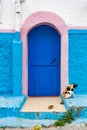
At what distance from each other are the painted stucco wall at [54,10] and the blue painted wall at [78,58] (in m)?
0.35

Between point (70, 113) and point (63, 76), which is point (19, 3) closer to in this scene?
point (63, 76)

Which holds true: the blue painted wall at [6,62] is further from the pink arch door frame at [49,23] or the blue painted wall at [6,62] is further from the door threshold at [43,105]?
the door threshold at [43,105]

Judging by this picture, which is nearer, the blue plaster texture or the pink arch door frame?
the blue plaster texture

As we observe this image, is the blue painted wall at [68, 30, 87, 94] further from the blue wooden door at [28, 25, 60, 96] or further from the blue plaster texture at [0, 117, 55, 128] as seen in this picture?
the blue plaster texture at [0, 117, 55, 128]

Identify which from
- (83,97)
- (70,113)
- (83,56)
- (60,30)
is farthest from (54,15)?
(70,113)

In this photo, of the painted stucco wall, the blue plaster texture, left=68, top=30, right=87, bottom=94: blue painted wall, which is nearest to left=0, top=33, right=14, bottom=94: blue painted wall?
the painted stucco wall

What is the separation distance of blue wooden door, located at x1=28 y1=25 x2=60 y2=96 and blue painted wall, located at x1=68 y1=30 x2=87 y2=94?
1.50 ft

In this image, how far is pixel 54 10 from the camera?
10.1 m

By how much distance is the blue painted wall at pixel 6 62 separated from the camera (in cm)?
1005

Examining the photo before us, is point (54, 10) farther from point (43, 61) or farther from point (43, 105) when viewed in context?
point (43, 105)

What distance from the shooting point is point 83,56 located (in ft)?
33.2

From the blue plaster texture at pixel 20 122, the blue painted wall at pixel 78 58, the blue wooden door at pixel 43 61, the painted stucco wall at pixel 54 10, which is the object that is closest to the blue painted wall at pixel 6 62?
the painted stucco wall at pixel 54 10

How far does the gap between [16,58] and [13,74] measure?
0.44m

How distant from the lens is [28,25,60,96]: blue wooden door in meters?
10.4
